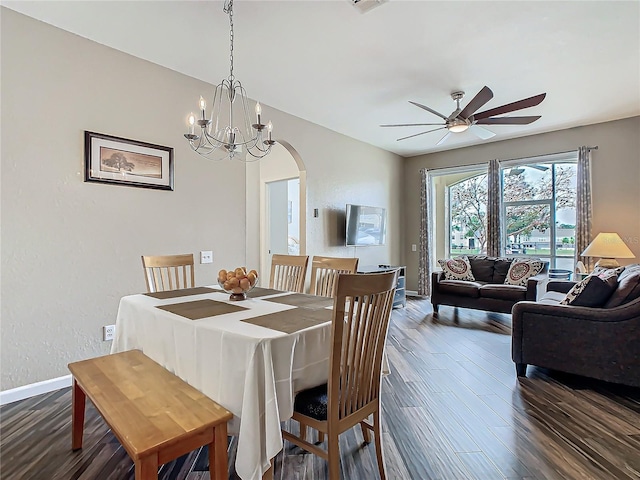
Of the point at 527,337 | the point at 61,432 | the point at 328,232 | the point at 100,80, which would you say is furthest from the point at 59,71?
the point at 527,337

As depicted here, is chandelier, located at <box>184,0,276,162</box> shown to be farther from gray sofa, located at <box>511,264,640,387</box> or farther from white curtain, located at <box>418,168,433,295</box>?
white curtain, located at <box>418,168,433,295</box>

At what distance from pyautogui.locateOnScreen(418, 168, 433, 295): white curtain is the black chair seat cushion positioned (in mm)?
5437

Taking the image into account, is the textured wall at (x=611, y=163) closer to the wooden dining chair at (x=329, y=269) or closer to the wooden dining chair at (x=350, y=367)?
the wooden dining chair at (x=329, y=269)

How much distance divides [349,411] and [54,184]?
2729 mm

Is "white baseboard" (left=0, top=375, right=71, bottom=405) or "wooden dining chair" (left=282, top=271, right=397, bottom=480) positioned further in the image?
"white baseboard" (left=0, top=375, right=71, bottom=405)

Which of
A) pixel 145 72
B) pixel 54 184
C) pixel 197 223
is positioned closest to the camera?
pixel 54 184

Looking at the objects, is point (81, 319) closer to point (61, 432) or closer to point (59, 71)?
point (61, 432)

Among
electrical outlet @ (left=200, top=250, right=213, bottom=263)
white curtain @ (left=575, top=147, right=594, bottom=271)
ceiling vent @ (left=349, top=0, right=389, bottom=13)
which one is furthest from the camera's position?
white curtain @ (left=575, top=147, right=594, bottom=271)

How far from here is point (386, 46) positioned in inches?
116

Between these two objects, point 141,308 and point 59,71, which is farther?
point 59,71

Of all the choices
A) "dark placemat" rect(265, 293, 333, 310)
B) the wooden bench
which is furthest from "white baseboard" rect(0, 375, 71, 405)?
"dark placemat" rect(265, 293, 333, 310)

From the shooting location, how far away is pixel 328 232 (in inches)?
206

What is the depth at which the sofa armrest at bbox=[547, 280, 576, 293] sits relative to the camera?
437 cm

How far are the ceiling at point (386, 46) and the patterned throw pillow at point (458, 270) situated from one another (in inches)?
92.9
